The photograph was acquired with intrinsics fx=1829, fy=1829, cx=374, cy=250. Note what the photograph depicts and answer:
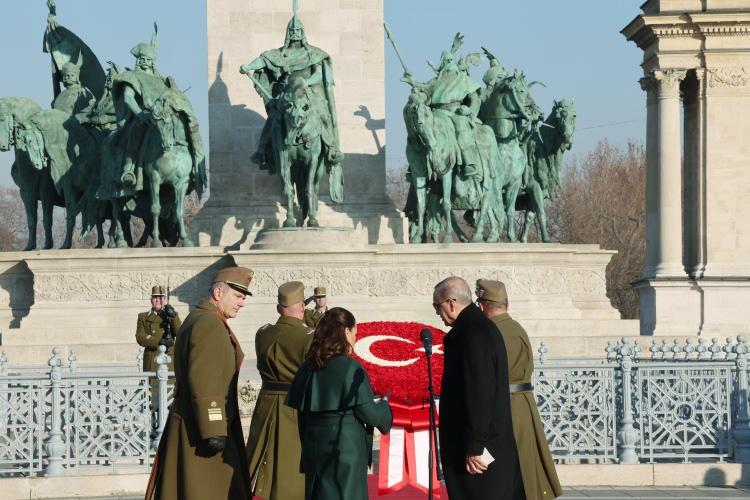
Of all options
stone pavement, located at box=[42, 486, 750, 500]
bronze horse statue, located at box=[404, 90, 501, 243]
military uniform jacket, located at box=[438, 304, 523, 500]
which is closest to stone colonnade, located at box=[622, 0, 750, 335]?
bronze horse statue, located at box=[404, 90, 501, 243]

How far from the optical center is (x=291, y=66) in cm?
2925

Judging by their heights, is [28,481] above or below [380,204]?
below

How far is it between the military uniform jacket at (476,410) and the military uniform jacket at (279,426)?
1258 millimetres

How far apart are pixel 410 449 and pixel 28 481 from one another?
3.56 metres

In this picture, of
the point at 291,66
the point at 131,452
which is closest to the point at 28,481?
the point at 131,452

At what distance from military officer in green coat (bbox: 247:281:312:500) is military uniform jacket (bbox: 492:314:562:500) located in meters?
1.13

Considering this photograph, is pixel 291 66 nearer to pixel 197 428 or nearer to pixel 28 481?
pixel 28 481

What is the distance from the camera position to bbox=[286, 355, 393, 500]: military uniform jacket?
902cm

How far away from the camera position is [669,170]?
122 ft

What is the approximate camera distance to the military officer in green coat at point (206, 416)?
9.09m

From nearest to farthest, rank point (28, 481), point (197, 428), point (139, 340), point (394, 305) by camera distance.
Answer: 1. point (197, 428)
2. point (28, 481)
3. point (139, 340)
4. point (394, 305)

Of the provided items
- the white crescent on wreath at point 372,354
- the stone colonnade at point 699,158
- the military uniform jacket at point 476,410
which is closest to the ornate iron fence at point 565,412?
the white crescent on wreath at point 372,354

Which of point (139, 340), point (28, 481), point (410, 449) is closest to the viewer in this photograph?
point (410, 449)

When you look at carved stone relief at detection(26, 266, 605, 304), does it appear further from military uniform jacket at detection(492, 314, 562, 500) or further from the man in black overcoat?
the man in black overcoat
